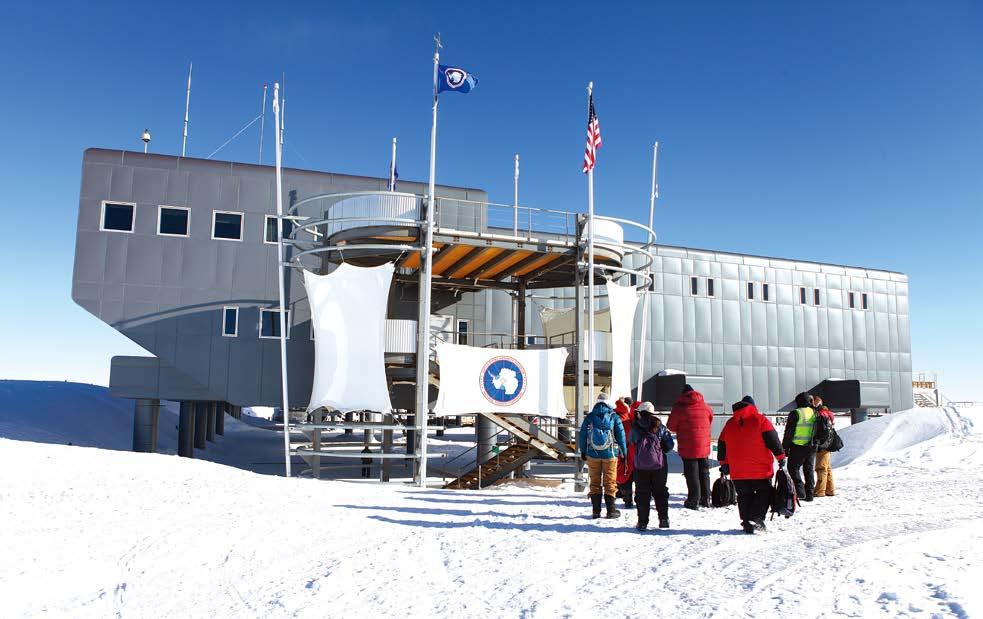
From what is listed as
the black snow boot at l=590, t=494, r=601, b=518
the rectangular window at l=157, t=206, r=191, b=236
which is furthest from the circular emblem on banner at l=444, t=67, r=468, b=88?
the black snow boot at l=590, t=494, r=601, b=518

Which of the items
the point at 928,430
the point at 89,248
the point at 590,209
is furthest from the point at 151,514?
the point at 928,430

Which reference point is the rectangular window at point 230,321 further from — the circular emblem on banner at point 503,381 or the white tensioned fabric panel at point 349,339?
the circular emblem on banner at point 503,381

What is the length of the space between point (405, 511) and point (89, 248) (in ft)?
59.2

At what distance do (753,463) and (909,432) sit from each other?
50.3 feet

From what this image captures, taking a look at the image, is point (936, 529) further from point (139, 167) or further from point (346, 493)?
point (139, 167)

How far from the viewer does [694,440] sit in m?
11.2

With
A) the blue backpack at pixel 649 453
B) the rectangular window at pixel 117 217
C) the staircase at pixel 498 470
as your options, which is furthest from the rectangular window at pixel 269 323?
the blue backpack at pixel 649 453

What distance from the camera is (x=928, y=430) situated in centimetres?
2078

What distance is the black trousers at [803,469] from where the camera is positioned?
11.4 meters

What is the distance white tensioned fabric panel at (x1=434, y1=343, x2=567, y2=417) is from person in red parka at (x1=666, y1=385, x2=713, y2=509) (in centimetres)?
861

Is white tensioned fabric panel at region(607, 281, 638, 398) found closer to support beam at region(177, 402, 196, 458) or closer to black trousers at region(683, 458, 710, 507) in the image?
black trousers at region(683, 458, 710, 507)

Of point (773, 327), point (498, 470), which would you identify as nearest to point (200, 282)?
point (498, 470)

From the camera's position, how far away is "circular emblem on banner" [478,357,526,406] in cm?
1980

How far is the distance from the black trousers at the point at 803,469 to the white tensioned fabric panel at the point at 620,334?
28.6 feet
